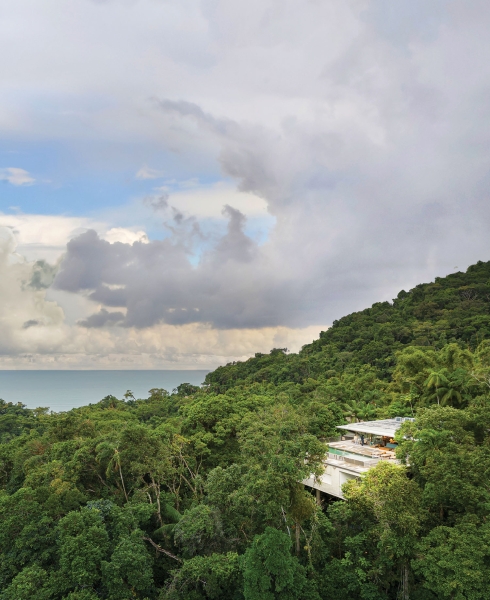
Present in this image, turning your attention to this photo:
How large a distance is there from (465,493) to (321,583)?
5674mm

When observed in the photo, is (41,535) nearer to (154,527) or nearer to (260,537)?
(154,527)

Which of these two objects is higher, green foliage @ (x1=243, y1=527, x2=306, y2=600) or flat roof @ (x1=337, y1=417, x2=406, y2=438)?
flat roof @ (x1=337, y1=417, x2=406, y2=438)

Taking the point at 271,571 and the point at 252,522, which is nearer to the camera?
the point at 271,571

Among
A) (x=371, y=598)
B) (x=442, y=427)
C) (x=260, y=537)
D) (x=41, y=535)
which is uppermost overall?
(x=442, y=427)

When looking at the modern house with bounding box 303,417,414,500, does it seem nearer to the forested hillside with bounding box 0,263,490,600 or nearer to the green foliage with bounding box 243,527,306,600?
the forested hillside with bounding box 0,263,490,600

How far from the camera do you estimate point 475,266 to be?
95562mm

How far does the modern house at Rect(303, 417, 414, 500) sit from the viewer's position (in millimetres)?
19094

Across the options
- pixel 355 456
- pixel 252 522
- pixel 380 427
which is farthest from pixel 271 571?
pixel 380 427

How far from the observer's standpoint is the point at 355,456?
66.4 ft

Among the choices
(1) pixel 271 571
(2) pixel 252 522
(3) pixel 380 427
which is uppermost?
(3) pixel 380 427

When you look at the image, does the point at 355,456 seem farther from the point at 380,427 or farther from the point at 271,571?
the point at 271,571

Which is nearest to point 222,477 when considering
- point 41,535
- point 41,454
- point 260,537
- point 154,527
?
point 260,537

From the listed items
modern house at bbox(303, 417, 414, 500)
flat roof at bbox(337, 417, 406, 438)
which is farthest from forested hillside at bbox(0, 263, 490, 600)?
flat roof at bbox(337, 417, 406, 438)

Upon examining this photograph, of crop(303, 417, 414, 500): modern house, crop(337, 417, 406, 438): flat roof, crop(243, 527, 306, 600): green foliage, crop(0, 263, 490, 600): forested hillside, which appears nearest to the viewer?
crop(243, 527, 306, 600): green foliage
